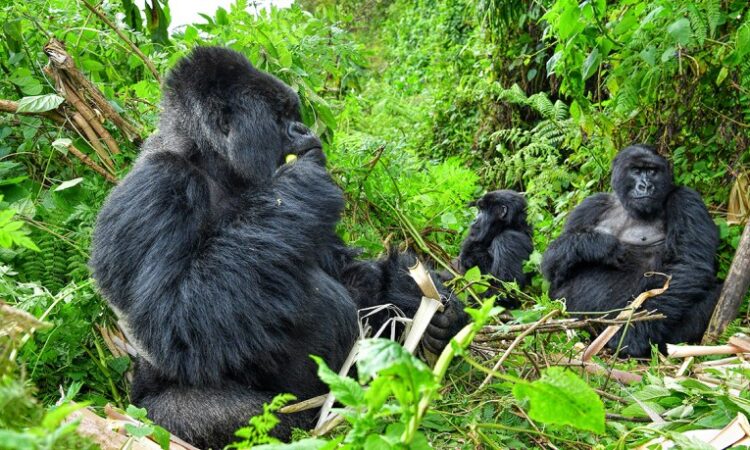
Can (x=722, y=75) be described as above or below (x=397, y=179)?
above

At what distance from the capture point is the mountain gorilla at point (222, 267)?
251 centimetres

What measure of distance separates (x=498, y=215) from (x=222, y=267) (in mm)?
3917

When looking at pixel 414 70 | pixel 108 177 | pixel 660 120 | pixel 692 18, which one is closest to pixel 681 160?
pixel 660 120

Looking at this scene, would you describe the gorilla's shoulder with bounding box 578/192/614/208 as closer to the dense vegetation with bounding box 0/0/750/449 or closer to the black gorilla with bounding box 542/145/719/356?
the black gorilla with bounding box 542/145/719/356

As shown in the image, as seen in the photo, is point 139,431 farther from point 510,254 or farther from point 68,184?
point 510,254

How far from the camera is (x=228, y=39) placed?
13.4 feet

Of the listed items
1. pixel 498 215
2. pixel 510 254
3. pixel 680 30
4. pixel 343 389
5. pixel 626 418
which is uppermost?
pixel 680 30

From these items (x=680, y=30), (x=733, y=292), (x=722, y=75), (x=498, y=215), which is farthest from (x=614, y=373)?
(x=498, y=215)

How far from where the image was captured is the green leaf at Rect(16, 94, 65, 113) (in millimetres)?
3463

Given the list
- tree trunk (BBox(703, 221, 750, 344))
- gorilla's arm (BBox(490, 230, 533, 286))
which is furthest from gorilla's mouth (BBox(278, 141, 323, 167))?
gorilla's arm (BBox(490, 230, 533, 286))

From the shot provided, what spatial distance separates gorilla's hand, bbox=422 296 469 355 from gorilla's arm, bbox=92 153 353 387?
610 mm

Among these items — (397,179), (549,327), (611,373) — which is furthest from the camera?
(397,179)

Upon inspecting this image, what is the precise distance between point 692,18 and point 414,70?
6.92 meters

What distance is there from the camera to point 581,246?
5094 millimetres
